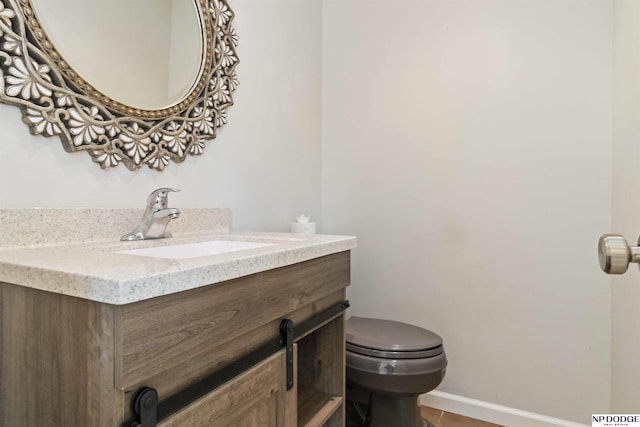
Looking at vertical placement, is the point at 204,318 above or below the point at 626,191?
below

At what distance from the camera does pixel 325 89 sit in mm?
2094

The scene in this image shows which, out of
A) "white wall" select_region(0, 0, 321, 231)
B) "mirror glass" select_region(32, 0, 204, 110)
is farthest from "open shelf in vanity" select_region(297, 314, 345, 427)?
"mirror glass" select_region(32, 0, 204, 110)

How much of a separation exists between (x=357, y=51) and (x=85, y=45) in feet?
4.73

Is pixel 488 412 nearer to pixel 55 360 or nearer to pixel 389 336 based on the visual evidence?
pixel 389 336

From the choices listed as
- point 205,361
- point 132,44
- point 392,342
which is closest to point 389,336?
point 392,342

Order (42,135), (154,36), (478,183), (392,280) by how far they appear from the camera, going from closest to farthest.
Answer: (42,135) < (154,36) < (478,183) < (392,280)

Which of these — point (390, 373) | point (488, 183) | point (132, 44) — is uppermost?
point (132, 44)

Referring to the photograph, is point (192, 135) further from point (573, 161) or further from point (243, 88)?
point (573, 161)

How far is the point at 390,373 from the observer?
4.18ft

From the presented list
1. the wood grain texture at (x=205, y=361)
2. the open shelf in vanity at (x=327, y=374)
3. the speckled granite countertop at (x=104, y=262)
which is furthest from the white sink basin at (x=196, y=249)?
the open shelf in vanity at (x=327, y=374)

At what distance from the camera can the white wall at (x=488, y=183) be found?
149 centimetres

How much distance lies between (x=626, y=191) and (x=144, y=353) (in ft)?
5.17

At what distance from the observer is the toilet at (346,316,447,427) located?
128 centimetres

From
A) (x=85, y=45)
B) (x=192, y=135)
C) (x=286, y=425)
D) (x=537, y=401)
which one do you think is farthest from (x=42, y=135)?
(x=537, y=401)
